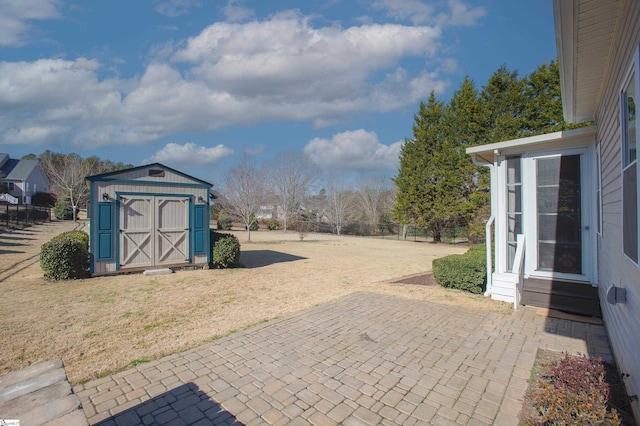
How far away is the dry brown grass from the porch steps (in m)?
0.56

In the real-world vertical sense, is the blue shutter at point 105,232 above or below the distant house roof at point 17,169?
below

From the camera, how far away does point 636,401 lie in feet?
7.89

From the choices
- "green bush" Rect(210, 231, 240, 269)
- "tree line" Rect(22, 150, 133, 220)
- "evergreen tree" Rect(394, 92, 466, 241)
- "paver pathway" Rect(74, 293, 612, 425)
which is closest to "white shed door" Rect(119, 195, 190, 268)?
"green bush" Rect(210, 231, 240, 269)

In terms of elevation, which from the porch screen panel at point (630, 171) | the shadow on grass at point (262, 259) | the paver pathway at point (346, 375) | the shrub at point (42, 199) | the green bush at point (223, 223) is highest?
the shrub at point (42, 199)

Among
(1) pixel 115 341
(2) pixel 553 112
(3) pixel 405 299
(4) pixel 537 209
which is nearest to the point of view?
(1) pixel 115 341

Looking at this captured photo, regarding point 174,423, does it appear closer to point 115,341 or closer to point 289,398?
point 289,398

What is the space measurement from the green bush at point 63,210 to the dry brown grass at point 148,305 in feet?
73.4

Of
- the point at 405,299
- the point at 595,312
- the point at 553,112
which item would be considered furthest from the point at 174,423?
the point at 553,112

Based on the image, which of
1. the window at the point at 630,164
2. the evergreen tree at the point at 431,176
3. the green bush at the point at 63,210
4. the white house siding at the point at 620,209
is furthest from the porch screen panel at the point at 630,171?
the green bush at the point at 63,210

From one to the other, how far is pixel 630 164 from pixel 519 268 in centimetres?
366

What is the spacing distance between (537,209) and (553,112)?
626 inches

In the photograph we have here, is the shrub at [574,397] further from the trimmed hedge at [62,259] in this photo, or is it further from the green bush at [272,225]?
the green bush at [272,225]

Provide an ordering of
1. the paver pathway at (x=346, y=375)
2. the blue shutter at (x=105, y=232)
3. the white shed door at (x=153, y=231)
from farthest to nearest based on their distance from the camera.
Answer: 1. the white shed door at (x=153, y=231)
2. the blue shutter at (x=105, y=232)
3. the paver pathway at (x=346, y=375)

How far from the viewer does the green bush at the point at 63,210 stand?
28891 millimetres
